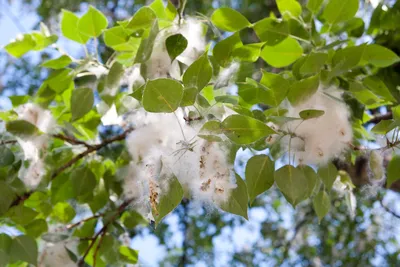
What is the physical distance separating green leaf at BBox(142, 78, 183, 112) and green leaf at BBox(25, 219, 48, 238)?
0.52m

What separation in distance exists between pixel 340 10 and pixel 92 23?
41 cm

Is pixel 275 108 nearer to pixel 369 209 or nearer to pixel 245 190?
pixel 245 190

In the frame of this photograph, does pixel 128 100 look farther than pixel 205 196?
Yes

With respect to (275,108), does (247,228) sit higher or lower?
lower

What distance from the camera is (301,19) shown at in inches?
34.3

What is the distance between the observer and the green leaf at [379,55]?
0.76 metres

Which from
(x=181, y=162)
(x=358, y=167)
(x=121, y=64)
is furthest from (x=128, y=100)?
(x=358, y=167)

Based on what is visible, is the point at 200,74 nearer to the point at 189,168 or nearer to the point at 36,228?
the point at 189,168

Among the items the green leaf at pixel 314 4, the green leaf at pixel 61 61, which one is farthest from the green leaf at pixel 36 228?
the green leaf at pixel 314 4

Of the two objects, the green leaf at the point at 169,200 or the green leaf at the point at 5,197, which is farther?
the green leaf at the point at 5,197

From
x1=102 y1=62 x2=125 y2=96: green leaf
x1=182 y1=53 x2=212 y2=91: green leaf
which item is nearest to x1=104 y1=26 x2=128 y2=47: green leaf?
x1=102 y1=62 x2=125 y2=96: green leaf

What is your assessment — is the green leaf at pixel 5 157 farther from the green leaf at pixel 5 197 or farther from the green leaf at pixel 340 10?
the green leaf at pixel 340 10

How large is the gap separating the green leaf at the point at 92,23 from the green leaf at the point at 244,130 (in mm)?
404

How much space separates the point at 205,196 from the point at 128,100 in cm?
24
